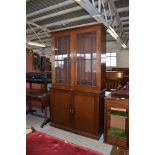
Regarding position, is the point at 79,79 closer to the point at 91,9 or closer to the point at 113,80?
the point at 91,9

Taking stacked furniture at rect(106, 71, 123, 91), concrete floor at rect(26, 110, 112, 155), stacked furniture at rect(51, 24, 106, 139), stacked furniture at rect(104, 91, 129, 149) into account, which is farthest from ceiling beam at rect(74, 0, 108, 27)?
stacked furniture at rect(106, 71, 123, 91)

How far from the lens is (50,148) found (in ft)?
4.33

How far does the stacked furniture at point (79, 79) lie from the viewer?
3125mm

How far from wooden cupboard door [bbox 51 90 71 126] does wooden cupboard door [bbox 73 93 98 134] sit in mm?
225

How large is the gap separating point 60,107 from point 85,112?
2.40 ft

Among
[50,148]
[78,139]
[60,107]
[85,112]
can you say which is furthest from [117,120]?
[50,148]

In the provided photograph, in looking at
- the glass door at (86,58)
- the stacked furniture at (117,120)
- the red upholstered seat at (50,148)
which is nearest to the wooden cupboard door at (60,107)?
the glass door at (86,58)

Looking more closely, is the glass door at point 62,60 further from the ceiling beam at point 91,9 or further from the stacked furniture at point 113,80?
the stacked furniture at point 113,80

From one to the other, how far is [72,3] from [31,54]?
15.8 ft

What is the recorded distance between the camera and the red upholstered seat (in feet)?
4.13

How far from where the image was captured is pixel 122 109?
108 inches

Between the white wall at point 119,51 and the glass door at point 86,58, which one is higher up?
the white wall at point 119,51

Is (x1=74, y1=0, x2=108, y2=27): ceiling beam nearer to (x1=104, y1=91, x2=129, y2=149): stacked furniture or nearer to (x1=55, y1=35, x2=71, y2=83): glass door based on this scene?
(x1=55, y1=35, x2=71, y2=83): glass door
